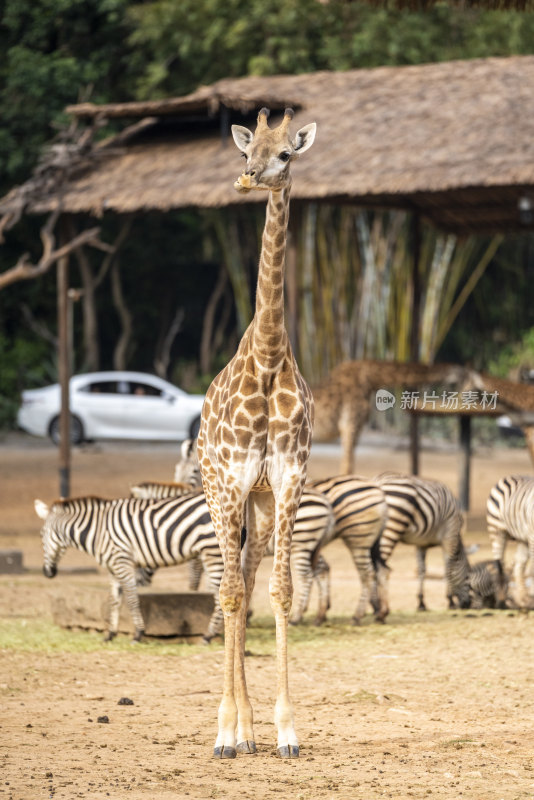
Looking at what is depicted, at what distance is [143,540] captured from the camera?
921 centimetres

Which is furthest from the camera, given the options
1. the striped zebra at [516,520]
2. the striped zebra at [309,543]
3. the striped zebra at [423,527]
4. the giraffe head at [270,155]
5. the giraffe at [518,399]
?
the giraffe at [518,399]

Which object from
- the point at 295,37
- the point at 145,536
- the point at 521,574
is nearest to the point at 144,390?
the point at 295,37

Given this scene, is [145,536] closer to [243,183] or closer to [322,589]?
[322,589]

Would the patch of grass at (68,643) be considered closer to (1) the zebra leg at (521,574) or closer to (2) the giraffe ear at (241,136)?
(1) the zebra leg at (521,574)

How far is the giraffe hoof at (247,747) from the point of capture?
5.95 m

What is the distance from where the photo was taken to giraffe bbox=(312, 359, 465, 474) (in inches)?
629

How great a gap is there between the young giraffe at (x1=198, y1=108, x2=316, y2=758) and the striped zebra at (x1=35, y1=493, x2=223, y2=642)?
289cm

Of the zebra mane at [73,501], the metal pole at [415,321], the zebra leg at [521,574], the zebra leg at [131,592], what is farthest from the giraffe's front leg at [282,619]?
the metal pole at [415,321]

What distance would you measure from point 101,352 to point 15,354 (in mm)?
3269

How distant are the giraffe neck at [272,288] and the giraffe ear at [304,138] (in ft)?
0.66

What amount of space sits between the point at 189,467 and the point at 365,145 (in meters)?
6.48

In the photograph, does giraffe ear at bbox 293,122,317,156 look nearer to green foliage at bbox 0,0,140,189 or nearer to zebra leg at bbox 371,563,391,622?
zebra leg at bbox 371,563,391,622

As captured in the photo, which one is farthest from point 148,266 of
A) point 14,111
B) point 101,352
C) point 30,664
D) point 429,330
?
point 30,664

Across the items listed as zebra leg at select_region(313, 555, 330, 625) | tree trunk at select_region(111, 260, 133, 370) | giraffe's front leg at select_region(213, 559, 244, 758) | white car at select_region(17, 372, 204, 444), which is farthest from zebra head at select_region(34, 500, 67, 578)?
tree trunk at select_region(111, 260, 133, 370)
